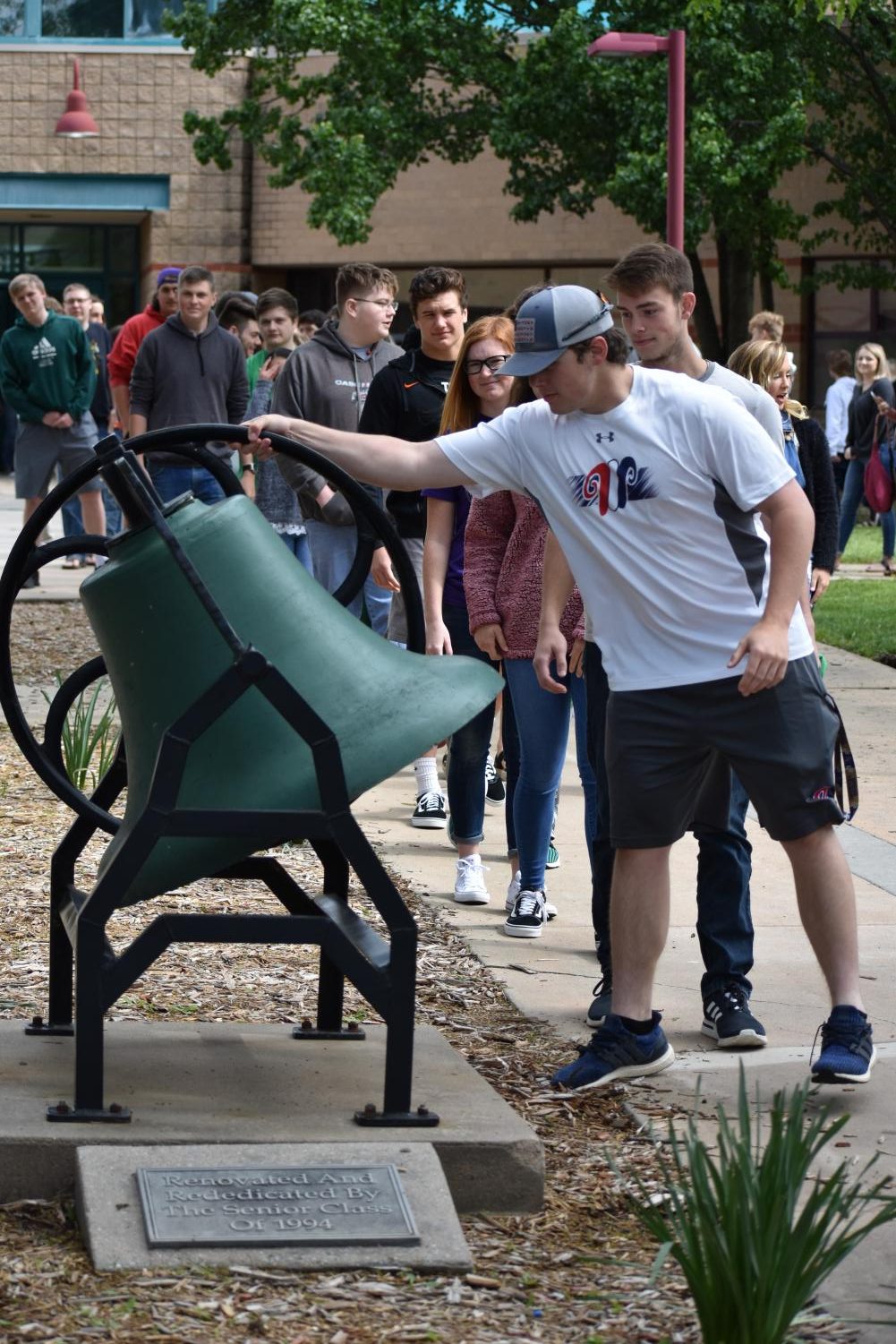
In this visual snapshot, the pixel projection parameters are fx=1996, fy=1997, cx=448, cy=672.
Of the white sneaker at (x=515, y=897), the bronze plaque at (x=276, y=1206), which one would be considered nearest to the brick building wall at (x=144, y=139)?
the white sneaker at (x=515, y=897)

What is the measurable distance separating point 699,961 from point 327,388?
323 centimetres

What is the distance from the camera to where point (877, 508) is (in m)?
16.8

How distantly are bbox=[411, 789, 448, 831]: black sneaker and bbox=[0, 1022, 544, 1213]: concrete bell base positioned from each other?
2915mm

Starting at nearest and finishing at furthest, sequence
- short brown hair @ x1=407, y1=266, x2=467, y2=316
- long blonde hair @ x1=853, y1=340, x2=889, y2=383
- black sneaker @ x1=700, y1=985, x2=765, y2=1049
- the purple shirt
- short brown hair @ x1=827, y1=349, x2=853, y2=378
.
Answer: black sneaker @ x1=700, y1=985, x2=765, y2=1049 < the purple shirt < short brown hair @ x1=407, y1=266, x2=467, y2=316 < long blonde hair @ x1=853, y1=340, x2=889, y2=383 < short brown hair @ x1=827, y1=349, x2=853, y2=378

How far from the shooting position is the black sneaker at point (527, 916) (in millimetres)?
5895

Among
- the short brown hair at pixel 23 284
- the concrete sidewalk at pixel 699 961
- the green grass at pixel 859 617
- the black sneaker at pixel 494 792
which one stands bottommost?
the concrete sidewalk at pixel 699 961

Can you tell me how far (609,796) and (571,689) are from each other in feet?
3.96

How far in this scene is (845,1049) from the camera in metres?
4.45

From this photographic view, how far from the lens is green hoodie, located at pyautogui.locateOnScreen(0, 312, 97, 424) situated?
1331 cm

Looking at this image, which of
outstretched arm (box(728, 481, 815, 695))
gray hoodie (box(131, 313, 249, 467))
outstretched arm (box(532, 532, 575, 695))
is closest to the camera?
outstretched arm (box(728, 481, 815, 695))

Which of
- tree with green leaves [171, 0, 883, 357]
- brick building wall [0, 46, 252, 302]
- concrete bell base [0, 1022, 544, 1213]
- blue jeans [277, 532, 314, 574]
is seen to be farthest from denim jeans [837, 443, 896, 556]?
brick building wall [0, 46, 252, 302]

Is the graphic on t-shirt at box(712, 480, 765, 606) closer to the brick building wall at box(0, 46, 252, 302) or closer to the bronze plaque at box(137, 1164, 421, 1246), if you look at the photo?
the bronze plaque at box(137, 1164, 421, 1246)

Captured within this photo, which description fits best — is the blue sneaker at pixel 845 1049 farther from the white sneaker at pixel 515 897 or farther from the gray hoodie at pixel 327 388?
the gray hoodie at pixel 327 388

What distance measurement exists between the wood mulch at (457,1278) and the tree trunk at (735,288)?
22.6 metres
